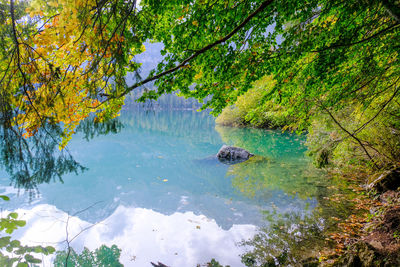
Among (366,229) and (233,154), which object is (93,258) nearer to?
(366,229)

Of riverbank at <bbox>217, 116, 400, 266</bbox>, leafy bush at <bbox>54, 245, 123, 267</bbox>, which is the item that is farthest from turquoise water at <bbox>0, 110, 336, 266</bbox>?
riverbank at <bbox>217, 116, 400, 266</bbox>

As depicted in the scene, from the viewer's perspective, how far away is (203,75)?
3533 mm

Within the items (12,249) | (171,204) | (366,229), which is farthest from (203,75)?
(171,204)

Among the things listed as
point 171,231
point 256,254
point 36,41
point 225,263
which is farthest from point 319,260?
point 36,41

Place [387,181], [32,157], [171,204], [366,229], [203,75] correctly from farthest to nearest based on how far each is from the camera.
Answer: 1. [171,204]
2. [387,181]
3. [366,229]
4. [203,75]
5. [32,157]

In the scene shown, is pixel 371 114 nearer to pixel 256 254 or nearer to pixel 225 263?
pixel 256 254

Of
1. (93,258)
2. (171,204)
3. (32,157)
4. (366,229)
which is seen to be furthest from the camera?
(171,204)

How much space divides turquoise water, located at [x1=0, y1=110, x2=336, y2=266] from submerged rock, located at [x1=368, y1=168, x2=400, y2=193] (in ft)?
5.37

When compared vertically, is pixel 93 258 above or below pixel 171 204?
below

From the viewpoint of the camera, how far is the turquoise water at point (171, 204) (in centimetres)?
480

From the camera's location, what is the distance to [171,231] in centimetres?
541

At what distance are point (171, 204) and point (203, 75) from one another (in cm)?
518

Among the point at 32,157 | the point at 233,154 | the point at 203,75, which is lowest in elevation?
the point at 233,154

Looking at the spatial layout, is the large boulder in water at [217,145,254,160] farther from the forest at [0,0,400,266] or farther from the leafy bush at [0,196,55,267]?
the leafy bush at [0,196,55,267]
